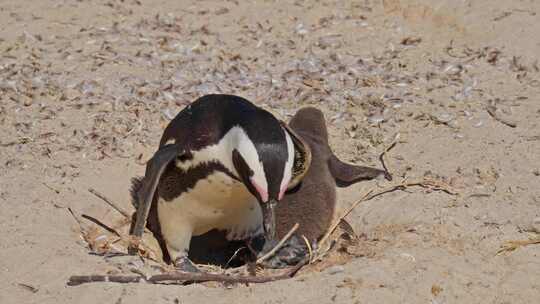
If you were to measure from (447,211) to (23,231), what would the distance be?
211 cm

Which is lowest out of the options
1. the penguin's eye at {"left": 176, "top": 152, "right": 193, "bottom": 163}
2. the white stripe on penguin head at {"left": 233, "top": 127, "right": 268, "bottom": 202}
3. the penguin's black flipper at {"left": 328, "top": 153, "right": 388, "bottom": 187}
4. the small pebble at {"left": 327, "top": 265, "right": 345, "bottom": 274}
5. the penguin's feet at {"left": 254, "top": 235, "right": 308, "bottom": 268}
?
the penguin's feet at {"left": 254, "top": 235, "right": 308, "bottom": 268}

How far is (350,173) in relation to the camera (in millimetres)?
5527

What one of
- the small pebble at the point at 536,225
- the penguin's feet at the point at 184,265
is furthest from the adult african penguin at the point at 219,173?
the small pebble at the point at 536,225

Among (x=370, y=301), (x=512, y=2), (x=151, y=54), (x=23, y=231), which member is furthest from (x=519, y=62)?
(x=23, y=231)

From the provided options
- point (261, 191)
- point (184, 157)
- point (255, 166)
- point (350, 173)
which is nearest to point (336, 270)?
point (261, 191)

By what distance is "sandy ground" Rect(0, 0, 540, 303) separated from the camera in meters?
4.29

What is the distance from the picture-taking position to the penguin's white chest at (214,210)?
4625 mm

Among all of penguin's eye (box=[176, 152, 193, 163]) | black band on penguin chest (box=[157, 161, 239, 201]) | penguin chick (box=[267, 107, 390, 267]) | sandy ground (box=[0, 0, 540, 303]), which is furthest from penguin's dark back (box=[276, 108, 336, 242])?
penguin's eye (box=[176, 152, 193, 163])

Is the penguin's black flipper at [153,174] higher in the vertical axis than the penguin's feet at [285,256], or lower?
higher

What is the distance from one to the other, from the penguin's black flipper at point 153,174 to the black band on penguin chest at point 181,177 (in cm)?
11

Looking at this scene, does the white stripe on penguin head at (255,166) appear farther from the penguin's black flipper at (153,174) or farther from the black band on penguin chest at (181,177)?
the penguin's black flipper at (153,174)

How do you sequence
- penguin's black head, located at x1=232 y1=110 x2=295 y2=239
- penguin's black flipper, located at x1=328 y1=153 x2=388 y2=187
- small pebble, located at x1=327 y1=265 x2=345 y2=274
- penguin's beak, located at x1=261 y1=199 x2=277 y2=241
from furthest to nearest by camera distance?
penguin's black flipper, located at x1=328 y1=153 x2=388 y2=187, small pebble, located at x1=327 y1=265 x2=345 y2=274, penguin's beak, located at x1=261 y1=199 x2=277 y2=241, penguin's black head, located at x1=232 y1=110 x2=295 y2=239

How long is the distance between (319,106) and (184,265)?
1.66 metres

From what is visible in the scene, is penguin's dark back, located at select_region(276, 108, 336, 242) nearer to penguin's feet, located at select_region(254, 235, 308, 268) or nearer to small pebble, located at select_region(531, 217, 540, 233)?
penguin's feet, located at select_region(254, 235, 308, 268)
